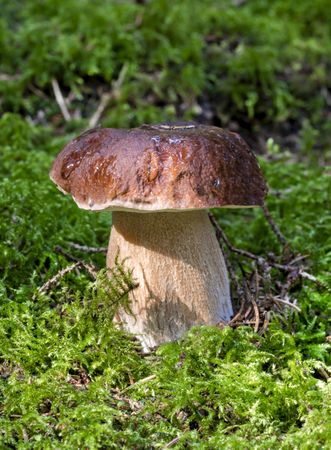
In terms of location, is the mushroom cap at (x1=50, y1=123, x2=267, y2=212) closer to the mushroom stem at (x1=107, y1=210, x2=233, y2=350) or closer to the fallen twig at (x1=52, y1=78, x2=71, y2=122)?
the mushroom stem at (x1=107, y1=210, x2=233, y2=350)

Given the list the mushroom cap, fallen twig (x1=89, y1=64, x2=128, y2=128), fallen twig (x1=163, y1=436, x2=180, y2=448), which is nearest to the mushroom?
the mushroom cap

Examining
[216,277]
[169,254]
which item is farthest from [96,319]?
[216,277]

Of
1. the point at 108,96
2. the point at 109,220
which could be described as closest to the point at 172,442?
the point at 109,220

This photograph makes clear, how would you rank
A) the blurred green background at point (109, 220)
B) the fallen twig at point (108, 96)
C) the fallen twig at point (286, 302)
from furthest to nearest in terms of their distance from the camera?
1. the fallen twig at point (108, 96)
2. the fallen twig at point (286, 302)
3. the blurred green background at point (109, 220)

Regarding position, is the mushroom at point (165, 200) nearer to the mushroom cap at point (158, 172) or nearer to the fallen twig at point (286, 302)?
the mushroom cap at point (158, 172)

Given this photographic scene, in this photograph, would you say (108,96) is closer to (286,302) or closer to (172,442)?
(286,302)

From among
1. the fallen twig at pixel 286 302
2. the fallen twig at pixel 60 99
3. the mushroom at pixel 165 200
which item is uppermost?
Answer: the mushroom at pixel 165 200

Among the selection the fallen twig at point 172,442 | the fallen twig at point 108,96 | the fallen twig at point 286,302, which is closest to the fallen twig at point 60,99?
the fallen twig at point 108,96

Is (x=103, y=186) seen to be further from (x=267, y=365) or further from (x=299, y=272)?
(x=299, y=272)
